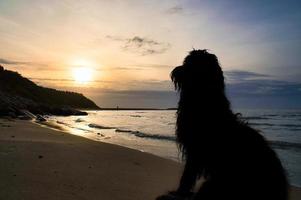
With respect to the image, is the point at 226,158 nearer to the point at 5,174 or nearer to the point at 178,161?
the point at 5,174

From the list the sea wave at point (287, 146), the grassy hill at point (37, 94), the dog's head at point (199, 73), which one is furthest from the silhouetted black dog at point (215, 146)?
the grassy hill at point (37, 94)

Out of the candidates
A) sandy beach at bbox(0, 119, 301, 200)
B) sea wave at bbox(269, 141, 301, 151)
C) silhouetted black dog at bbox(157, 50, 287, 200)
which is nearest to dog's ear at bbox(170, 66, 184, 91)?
silhouetted black dog at bbox(157, 50, 287, 200)

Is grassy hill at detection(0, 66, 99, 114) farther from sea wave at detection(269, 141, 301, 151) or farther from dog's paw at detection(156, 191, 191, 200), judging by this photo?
dog's paw at detection(156, 191, 191, 200)

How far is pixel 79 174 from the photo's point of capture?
Result: 721cm

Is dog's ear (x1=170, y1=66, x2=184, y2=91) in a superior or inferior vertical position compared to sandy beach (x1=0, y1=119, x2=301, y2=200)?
superior

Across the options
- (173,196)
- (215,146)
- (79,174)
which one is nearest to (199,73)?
(215,146)

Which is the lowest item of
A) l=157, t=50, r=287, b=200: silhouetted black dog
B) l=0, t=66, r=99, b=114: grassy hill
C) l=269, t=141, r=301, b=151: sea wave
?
l=269, t=141, r=301, b=151: sea wave

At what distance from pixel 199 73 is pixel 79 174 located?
11.8ft

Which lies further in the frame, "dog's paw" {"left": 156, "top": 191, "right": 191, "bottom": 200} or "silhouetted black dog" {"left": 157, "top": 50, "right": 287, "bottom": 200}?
"dog's paw" {"left": 156, "top": 191, "right": 191, "bottom": 200}

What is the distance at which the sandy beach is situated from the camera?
5820mm

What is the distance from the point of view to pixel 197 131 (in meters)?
4.21

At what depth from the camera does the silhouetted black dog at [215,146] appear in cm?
359

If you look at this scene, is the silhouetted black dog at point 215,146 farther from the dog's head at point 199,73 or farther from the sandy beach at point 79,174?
the sandy beach at point 79,174

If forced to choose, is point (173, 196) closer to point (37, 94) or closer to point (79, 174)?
point (79, 174)
